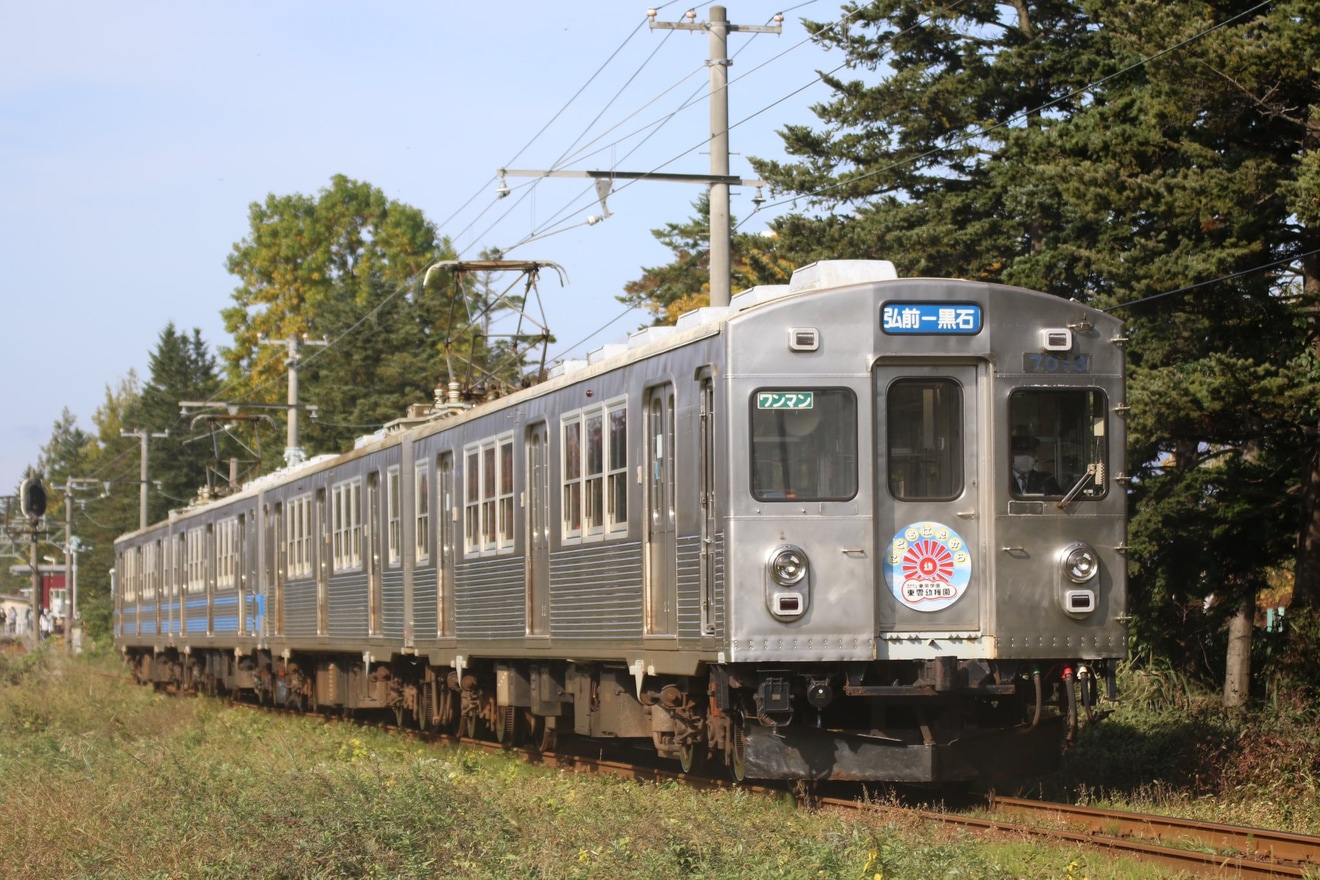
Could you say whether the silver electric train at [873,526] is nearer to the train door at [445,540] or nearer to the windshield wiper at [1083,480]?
the windshield wiper at [1083,480]

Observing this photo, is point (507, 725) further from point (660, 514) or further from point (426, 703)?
point (660, 514)

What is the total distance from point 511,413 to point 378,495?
505 cm

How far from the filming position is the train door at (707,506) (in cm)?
1098

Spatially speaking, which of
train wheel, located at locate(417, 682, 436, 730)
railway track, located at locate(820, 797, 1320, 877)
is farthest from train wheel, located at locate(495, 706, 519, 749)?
railway track, located at locate(820, 797, 1320, 877)

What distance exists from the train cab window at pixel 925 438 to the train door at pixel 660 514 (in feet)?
5.00

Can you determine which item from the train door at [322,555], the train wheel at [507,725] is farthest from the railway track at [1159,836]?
the train door at [322,555]

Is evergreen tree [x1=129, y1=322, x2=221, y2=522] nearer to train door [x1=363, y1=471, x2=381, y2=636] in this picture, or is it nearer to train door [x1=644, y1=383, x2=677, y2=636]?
train door [x1=363, y1=471, x2=381, y2=636]

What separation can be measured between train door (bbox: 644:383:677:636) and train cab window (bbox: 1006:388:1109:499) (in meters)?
2.22

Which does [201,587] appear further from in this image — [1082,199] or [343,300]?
[343,300]

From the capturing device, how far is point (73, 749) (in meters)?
15.3

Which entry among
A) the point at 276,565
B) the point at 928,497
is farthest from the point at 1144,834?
the point at 276,565

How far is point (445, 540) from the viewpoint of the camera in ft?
56.9

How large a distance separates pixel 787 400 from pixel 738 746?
2.26 metres

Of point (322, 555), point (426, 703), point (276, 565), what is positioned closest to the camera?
point (426, 703)
